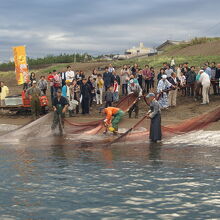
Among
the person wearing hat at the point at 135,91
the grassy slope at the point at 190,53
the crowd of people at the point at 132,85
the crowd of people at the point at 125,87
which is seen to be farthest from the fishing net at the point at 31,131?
the grassy slope at the point at 190,53

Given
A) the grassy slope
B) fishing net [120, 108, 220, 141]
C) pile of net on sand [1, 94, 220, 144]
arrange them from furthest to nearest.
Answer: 1. the grassy slope
2. pile of net on sand [1, 94, 220, 144]
3. fishing net [120, 108, 220, 141]

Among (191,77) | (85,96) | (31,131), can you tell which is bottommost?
(31,131)

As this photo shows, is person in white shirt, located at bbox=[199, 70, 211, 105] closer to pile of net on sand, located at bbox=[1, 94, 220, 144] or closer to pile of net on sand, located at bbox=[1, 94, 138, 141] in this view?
pile of net on sand, located at bbox=[1, 94, 220, 144]

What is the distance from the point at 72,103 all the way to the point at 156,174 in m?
12.0

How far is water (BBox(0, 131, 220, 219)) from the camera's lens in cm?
889

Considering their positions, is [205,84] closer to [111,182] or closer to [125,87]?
[125,87]

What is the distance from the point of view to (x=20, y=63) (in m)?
27.8

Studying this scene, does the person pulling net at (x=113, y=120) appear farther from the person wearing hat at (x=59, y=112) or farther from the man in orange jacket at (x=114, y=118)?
the person wearing hat at (x=59, y=112)

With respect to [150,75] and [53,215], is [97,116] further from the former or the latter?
[53,215]

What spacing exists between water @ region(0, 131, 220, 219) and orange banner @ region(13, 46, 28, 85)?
40.7 ft

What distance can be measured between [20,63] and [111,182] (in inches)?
714

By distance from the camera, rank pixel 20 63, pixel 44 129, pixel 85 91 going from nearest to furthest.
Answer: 1. pixel 44 129
2. pixel 85 91
3. pixel 20 63

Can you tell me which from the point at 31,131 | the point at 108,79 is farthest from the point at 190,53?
the point at 31,131

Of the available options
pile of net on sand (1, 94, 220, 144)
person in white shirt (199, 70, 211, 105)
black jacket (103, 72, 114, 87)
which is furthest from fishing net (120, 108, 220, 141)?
black jacket (103, 72, 114, 87)
